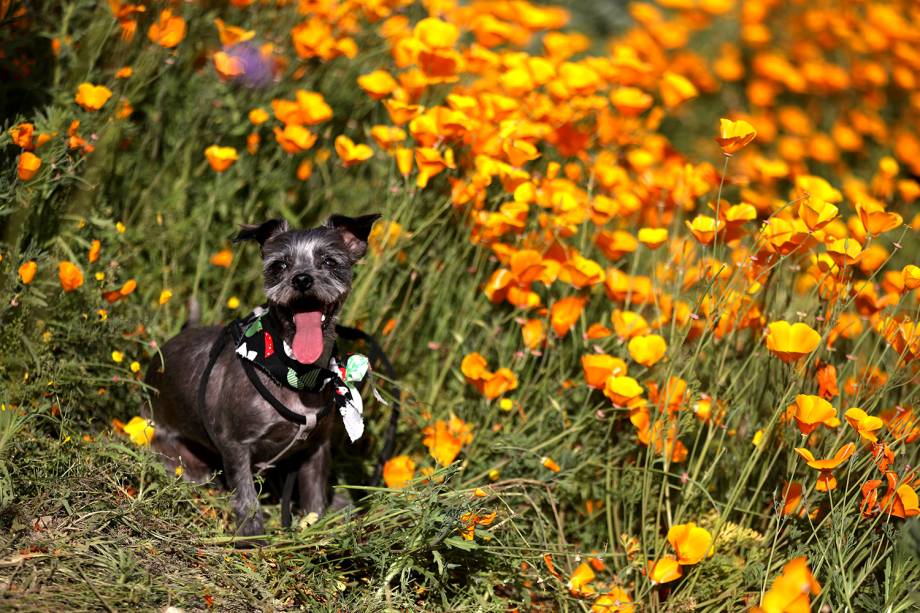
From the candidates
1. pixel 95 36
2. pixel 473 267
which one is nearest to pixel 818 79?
pixel 473 267

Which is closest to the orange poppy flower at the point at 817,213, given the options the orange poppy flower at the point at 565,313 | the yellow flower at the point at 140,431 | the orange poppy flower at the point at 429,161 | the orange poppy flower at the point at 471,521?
the orange poppy flower at the point at 565,313

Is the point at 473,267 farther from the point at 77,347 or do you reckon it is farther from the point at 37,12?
the point at 37,12

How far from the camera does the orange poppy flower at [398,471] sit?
4359 mm

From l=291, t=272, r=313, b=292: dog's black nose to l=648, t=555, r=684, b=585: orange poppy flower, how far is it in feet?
5.84

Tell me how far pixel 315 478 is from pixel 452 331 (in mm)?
1042

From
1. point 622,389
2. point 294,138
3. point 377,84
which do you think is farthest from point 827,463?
point 294,138

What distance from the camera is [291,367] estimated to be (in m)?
3.91

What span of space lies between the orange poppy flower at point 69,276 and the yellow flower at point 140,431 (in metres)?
0.68

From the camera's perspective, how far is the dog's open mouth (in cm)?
384

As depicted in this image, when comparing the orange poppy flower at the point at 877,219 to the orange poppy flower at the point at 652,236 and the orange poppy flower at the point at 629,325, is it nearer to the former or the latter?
the orange poppy flower at the point at 652,236

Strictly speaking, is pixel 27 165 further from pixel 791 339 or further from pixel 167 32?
pixel 791 339

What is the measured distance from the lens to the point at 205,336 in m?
4.43

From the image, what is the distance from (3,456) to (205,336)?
1095 mm

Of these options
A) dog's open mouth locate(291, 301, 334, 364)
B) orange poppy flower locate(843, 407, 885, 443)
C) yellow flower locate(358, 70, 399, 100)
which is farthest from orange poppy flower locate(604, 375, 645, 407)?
yellow flower locate(358, 70, 399, 100)
